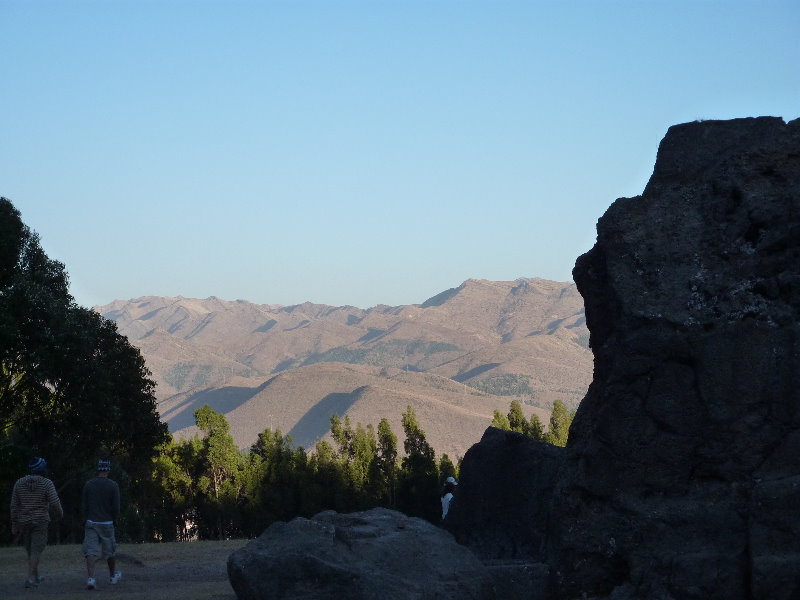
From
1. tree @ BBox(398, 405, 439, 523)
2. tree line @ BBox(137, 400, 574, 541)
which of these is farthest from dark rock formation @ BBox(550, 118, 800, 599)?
tree line @ BBox(137, 400, 574, 541)

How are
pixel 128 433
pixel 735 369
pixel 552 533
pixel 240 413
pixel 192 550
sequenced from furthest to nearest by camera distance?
pixel 240 413 → pixel 128 433 → pixel 192 550 → pixel 552 533 → pixel 735 369

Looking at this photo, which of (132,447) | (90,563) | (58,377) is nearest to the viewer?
(90,563)

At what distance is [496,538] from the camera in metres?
16.9

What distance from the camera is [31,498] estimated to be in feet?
48.4

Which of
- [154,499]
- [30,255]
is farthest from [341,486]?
[30,255]

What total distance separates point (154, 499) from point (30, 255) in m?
16.8

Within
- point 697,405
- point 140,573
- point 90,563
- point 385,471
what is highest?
point 697,405

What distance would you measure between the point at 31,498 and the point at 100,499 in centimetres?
93

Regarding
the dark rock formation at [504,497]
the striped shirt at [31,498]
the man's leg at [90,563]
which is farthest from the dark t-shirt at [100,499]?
the dark rock formation at [504,497]

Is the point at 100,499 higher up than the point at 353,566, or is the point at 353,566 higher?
the point at 100,499

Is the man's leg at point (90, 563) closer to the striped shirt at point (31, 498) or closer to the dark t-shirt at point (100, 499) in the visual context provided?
the dark t-shirt at point (100, 499)

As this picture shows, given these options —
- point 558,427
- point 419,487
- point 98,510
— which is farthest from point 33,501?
point 558,427

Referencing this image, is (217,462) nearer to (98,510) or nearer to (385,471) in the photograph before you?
(385,471)

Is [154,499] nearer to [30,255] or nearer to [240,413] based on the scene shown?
[30,255]
